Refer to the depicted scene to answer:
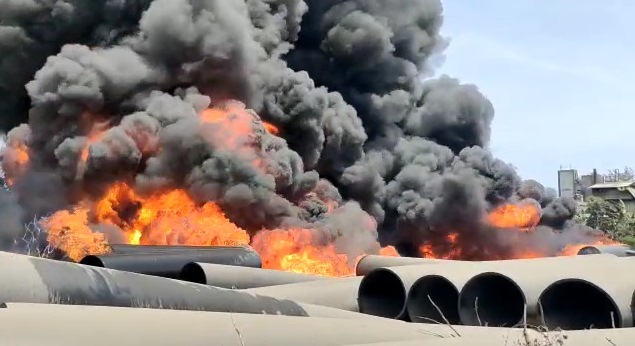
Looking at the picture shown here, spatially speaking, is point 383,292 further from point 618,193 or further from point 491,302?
point 618,193

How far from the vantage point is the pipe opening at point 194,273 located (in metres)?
11.8

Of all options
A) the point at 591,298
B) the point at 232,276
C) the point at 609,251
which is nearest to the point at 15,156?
the point at 232,276

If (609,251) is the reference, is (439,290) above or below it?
below

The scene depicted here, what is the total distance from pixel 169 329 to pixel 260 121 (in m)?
22.0

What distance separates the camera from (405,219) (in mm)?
32562

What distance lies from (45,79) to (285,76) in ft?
29.4

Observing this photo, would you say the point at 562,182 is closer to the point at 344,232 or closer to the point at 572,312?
the point at 344,232

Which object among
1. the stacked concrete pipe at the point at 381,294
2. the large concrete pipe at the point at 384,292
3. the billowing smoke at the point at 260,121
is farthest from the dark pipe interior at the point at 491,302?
the billowing smoke at the point at 260,121

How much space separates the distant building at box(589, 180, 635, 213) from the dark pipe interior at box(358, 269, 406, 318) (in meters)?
47.9

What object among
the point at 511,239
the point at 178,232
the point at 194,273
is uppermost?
the point at 178,232

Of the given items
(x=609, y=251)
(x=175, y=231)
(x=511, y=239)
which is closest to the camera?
(x=609, y=251)

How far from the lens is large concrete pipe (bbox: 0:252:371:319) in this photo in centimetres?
543

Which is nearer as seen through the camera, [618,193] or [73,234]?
[73,234]

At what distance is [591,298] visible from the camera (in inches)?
332
